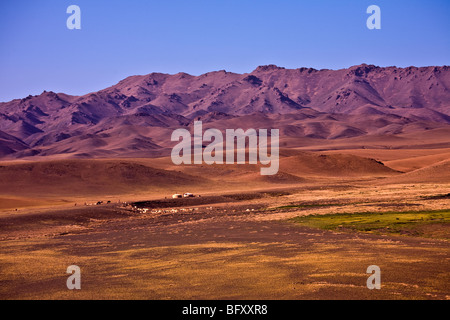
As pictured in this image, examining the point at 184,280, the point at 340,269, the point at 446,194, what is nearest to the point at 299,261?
the point at 340,269

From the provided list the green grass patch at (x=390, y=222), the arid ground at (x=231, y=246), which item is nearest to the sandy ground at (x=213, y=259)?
the arid ground at (x=231, y=246)

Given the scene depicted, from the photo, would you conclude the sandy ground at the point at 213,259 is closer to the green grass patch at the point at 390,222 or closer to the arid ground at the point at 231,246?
the arid ground at the point at 231,246

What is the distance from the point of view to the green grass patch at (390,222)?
26.6 meters

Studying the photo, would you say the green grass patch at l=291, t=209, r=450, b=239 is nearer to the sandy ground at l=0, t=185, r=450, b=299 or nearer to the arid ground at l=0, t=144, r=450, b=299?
the arid ground at l=0, t=144, r=450, b=299

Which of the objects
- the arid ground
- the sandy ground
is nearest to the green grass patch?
the arid ground

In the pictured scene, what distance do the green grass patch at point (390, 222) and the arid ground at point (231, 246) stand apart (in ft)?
0.20

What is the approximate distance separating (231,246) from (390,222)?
10670 millimetres

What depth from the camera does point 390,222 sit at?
30.0 meters

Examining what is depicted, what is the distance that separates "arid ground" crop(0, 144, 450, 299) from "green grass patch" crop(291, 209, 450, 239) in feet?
0.20

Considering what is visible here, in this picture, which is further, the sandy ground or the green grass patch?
the green grass patch

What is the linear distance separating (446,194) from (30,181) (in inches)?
1910

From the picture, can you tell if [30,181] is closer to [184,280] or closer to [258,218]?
[258,218]

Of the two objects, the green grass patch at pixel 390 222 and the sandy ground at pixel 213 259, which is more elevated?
the green grass patch at pixel 390 222

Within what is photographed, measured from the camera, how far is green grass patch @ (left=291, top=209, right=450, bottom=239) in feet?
87.3
